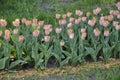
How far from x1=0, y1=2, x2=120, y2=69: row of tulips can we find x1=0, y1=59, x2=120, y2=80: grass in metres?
0.09

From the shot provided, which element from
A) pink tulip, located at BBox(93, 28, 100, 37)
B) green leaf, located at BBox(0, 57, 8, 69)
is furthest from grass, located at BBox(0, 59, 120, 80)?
pink tulip, located at BBox(93, 28, 100, 37)

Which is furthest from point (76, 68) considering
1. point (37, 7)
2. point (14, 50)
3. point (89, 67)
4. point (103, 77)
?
point (37, 7)

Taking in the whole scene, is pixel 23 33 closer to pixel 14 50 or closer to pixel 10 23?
pixel 14 50

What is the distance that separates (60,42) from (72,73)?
45cm

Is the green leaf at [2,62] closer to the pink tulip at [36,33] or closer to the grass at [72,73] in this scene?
the grass at [72,73]

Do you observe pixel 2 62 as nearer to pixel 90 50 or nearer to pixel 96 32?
pixel 90 50

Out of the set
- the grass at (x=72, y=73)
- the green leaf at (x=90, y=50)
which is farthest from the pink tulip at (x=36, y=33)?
the green leaf at (x=90, y=50)

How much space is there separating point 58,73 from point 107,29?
1070 millimetres

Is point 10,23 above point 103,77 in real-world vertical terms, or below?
above

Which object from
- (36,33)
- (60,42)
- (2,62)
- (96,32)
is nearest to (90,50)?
(96,32)

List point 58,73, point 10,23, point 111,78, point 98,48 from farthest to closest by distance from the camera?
point 10,23 < point 98,48 < point 58,73 < point 111,78

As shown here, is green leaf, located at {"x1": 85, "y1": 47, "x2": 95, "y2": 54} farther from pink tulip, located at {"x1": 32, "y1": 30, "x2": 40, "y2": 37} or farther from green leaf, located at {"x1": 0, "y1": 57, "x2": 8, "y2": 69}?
green leaf, located at {"x1": 0, "y1": 57, "x2": 8, "y2": 69}

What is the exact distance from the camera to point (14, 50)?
482cm

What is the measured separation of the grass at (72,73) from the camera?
14.5 feet
